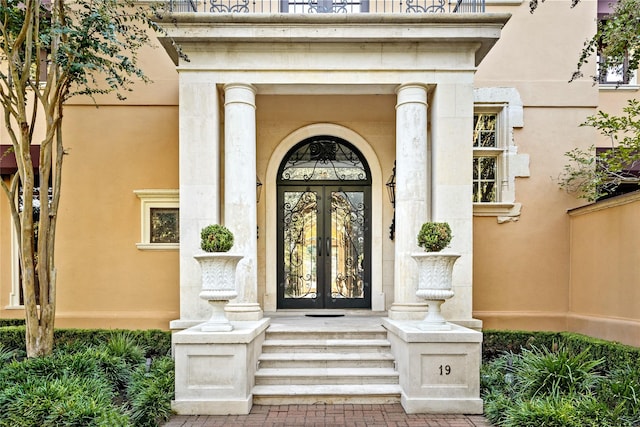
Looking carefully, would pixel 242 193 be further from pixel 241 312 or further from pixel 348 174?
pixel 348 174

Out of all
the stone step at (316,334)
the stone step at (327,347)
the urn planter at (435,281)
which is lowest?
the stone step at (327,347)

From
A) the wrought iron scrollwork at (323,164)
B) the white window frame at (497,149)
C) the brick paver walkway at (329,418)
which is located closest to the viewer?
the brick paver walkway at (329,418)

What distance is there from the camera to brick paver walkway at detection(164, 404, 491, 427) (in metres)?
5.48

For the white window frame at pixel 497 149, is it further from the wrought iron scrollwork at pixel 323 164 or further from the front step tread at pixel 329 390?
the front step tread at pixel 329 390

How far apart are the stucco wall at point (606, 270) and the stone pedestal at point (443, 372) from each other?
294 cm

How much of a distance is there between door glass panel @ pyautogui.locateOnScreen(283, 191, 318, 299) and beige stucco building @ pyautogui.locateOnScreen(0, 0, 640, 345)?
0.10 ft

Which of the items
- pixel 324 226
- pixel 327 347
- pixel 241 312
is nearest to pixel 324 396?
pixel 327 347

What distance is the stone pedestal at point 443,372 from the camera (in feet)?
19.2

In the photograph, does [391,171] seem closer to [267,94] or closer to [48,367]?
[267,94]

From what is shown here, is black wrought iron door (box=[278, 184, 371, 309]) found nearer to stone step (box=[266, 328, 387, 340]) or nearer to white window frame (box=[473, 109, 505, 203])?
stone step (box=[266, 328, 387, 340])

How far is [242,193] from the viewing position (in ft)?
24.2

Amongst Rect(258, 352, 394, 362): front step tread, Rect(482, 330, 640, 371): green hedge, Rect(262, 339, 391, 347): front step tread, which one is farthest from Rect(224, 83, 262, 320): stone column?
Rect(482, 330, 640, 371): green hedge

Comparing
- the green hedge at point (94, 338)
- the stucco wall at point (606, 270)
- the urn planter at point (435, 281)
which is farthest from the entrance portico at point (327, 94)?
the stucco wall at point (606, 270)

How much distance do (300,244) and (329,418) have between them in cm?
450
